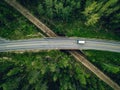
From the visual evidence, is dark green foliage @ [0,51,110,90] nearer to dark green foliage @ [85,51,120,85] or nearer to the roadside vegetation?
dark green foliage @ [85,51,120,85]

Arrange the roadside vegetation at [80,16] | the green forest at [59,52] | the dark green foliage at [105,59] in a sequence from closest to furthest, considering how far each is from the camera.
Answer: the green forest at [59,52], the roadside vegetation at [80,16], the dark green foliage at [105,59]

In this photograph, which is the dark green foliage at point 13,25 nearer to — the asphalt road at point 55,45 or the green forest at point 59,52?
the green forest at point 59,52

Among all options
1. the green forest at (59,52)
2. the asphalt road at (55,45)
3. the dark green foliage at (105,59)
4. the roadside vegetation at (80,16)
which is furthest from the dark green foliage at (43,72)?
the roadside vegetation at (80,16)

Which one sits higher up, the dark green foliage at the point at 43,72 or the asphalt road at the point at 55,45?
the asphalt road at the point at 55,45

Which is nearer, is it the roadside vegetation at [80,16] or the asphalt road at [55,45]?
the roadside vegetation at [80,16]

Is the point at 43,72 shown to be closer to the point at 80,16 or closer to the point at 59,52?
the point at 59,52

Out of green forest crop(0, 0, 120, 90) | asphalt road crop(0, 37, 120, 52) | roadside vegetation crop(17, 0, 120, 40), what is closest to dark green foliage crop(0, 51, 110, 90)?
green forest crop(0, 0, 120, 90)

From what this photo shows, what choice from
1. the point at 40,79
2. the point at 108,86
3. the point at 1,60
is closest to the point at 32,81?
the point at 40,79

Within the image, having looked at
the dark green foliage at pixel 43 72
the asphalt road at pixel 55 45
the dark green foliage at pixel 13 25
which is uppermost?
the dark green foliage at pixel 13 25

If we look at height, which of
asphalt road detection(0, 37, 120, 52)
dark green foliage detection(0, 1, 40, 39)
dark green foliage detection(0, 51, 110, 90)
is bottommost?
dark green foliage detection(0, 51, 110, 90)
